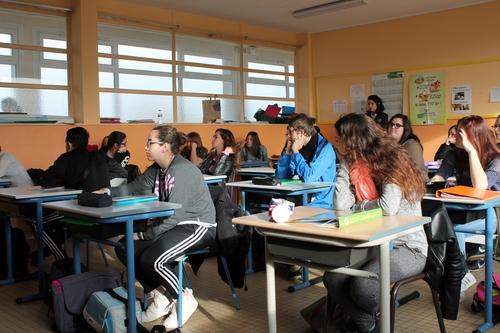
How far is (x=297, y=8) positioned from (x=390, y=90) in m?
1.93

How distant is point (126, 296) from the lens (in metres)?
3.12

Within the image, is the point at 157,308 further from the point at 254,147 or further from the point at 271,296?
the point at 254,147

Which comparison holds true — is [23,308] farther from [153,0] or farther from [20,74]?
[153,0]

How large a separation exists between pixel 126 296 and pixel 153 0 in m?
4.79

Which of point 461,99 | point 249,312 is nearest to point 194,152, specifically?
point 249,312

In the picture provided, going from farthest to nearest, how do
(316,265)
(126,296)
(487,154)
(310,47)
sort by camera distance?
1. (310,47)
2. (487,154)
3. (126,296)
4. (316,265)

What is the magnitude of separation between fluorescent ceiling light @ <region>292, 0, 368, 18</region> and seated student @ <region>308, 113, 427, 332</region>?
4.79 metres

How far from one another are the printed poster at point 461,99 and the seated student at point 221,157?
3.59m

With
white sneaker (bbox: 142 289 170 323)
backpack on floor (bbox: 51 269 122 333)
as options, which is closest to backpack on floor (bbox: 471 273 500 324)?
white sneaker (bbox: 142 289 170 323)

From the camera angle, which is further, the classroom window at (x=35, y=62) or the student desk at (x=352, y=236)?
the classroom window at (x=35, y=62)

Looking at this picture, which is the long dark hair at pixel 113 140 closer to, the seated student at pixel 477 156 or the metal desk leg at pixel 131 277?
the metal desk leg at pixel 131 277

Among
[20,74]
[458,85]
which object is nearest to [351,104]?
[458,85]

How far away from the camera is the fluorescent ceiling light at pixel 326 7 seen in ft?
23.2

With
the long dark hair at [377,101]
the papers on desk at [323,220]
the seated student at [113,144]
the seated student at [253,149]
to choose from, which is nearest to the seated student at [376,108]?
the long dark hair at [377,101]
